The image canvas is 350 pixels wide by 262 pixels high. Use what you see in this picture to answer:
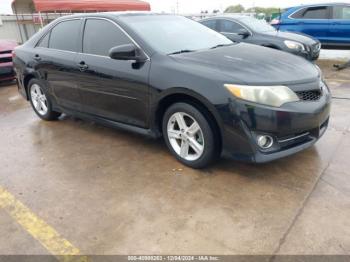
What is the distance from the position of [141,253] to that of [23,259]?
83 cm

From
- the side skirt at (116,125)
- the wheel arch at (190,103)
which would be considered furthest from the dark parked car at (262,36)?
the wheel arch at (190,103)

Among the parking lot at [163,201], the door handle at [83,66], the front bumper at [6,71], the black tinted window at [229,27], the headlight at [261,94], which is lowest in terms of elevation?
the parking lot at [163,201]

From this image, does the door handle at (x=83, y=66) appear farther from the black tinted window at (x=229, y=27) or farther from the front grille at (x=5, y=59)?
the black tinted window at (x=229, y=27)

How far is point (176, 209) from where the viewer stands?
2.86 metres

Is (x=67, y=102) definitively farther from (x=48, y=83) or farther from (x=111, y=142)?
(x=111, y=142)

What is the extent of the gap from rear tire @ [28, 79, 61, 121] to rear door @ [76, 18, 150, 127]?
3.28 feet

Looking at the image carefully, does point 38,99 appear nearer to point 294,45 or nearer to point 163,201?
point 163,201

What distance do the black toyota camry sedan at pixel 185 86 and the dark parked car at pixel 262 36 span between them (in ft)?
14.4

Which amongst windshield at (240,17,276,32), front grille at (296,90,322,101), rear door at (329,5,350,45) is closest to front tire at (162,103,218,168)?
front grille at (296,90,322,101)

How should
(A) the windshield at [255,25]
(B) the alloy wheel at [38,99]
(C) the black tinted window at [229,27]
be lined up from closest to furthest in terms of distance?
1. (B) the alloy wheel at [38,99]
2. (A) the windshield at [255,25]
3. (C) the black tinted window at [229,27]

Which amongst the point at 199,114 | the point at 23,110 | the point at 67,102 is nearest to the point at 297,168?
the point at 199,114

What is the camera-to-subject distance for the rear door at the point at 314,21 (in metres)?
10.4

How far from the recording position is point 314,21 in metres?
10.5

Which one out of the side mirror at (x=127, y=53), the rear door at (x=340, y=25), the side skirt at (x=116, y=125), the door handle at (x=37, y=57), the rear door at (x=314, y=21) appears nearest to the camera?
the side mirror at (x=127, y=53)
